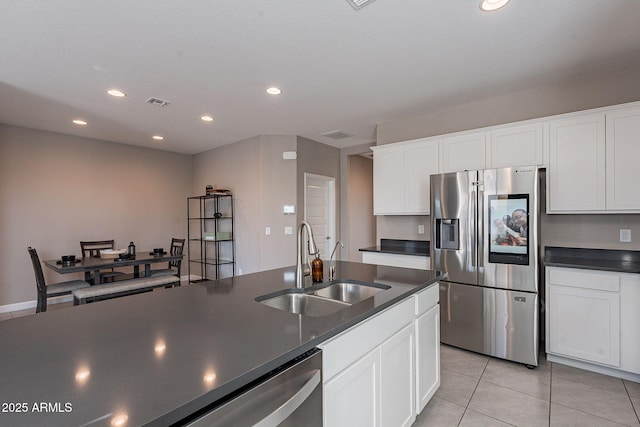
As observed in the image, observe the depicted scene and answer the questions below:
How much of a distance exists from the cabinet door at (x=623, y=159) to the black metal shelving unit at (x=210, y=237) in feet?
16.7

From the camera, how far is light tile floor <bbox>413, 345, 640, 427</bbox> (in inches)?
79.9

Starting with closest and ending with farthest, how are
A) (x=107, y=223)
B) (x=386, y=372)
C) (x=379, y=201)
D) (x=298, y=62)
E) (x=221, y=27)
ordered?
1. (x=386, y=372)
2. (x=221, y=27)
3. (x=298, y=62)
4. (x=379, y=201)
5. (x=107, y=223)

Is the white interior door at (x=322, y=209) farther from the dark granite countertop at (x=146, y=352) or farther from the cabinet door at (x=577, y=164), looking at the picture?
the dark granite countertop at (x=146, y=352)

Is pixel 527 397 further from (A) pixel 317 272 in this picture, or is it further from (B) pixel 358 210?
(B) pixel 358 210

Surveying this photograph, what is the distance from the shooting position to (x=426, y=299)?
198cm

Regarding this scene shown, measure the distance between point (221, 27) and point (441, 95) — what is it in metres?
2.39

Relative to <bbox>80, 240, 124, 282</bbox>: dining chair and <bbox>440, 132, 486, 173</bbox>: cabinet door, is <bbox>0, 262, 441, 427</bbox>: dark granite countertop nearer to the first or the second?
<bbox>440, 132, 486, 173</bbox>: cabinet door

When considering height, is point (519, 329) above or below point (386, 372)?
below

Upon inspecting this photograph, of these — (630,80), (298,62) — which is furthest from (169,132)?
(630,80)

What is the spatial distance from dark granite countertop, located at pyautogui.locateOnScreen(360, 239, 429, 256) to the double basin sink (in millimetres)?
1846

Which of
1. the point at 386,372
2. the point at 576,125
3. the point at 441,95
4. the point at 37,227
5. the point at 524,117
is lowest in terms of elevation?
the point at 386,372

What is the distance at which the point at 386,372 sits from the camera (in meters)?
1.54

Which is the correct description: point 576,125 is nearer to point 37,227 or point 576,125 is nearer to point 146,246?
point 146,246

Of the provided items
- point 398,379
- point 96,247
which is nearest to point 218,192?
point 96,247
